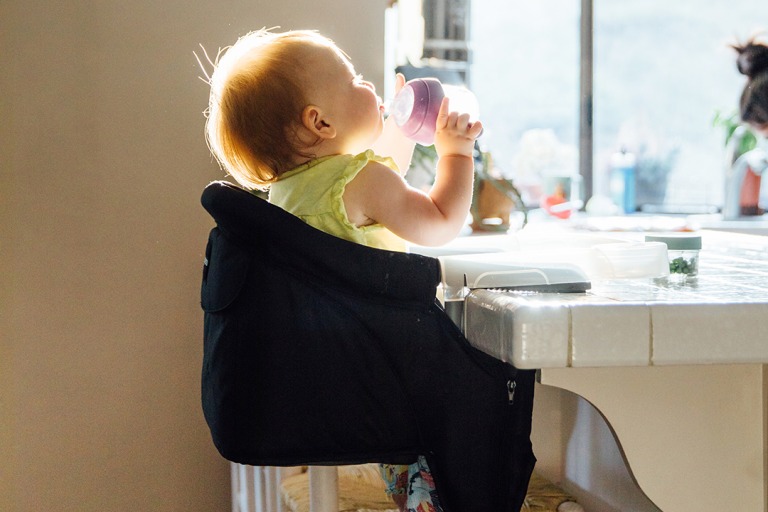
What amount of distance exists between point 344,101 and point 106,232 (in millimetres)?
1006

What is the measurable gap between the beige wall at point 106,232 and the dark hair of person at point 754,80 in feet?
3.50

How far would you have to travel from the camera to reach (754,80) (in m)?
2.36

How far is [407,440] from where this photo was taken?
2.80 ft

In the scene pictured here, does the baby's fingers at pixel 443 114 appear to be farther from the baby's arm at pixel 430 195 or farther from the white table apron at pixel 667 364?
the white table apron at pixel 667 364

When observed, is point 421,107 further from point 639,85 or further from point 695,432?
point 639,85

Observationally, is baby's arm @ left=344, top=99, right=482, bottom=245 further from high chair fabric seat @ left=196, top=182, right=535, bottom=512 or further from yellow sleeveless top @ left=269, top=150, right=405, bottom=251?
high chair fabric seat @ left=196, top=182, right=535, bottom=512

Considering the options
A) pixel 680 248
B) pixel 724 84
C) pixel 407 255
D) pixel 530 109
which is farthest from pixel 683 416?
pixel 724 84

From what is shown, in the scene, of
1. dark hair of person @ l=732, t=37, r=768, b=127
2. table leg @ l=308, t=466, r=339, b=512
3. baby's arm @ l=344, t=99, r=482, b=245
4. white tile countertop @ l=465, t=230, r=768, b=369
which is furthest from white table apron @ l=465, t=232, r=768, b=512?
dark hair of person @ l=732, t=37, r=768, b=127

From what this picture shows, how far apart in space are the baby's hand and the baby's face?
0.10 metres

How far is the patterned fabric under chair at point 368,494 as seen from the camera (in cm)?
127

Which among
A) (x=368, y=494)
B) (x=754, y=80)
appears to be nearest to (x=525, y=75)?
(x=754, y=80)

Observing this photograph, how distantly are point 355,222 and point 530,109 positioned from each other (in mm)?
2324

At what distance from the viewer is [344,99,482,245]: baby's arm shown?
39.4 inches

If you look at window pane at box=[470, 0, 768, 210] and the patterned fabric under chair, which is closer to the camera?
the patterned fabric under chair
